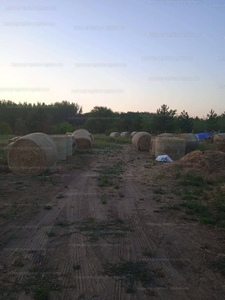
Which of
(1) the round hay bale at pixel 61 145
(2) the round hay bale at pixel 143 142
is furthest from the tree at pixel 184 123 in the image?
(1) the round hay bale at pixel 61 145

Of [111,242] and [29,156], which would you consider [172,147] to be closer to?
[29,156]

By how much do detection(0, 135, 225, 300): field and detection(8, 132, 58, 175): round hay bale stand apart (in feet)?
6.56

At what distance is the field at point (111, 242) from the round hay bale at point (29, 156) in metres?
2.00

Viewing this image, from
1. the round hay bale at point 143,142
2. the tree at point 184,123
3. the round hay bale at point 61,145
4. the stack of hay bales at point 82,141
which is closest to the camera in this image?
the round hay bale at point 61,145

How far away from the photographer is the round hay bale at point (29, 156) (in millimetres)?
12320

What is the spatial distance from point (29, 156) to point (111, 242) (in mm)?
7672

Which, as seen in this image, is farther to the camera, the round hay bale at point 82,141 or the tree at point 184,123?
the tree at point 184,123

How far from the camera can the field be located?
13.2 feet

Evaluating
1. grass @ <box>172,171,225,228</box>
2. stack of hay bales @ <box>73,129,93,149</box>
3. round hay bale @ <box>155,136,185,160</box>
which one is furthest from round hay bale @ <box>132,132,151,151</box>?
grass @ <box>172,171,225,228</box>

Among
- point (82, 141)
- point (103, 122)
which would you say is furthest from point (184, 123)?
point (82, 141)

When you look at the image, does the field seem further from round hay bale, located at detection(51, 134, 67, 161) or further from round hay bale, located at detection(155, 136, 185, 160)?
round hay bale, located at detection(155, 136, 185, 160)

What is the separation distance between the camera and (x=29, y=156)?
12.3 meters

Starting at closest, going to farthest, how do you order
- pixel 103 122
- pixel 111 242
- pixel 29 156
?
pixel 111 242
pixel 29 156
pixel 103 122

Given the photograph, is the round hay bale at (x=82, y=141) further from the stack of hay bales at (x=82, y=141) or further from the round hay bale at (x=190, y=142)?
the round hay bale at (x=190, y=142)
